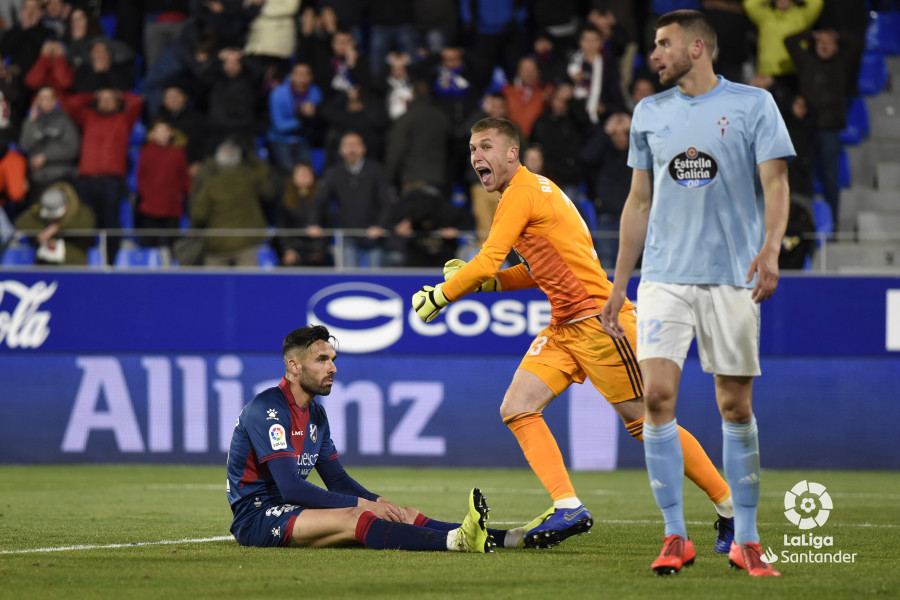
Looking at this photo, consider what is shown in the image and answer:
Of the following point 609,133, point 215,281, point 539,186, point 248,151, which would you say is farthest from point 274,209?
point 539,186

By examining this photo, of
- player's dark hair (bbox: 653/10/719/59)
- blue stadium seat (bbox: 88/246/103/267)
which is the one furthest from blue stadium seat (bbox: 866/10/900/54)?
player's dark hair (bbox: 653/10/719/59)

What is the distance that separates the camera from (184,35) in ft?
53.1

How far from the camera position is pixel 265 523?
21.1 ft

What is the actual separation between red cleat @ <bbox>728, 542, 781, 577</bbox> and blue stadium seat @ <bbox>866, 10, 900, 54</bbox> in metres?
13.3

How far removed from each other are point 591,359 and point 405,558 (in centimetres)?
154

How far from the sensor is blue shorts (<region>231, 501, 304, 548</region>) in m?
6.41

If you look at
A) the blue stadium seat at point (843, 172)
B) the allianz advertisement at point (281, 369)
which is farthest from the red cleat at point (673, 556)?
the blue stadium seat at point (843, 172)

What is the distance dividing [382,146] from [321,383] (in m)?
8.72

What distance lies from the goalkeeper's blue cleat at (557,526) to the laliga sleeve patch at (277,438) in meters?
1.39

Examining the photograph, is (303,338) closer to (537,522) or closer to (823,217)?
(537,522)

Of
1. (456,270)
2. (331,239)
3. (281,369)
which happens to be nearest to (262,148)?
(331,239)

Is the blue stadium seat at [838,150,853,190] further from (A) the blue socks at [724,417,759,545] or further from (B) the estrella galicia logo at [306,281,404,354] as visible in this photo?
(A) the blue socks at [724,417,759,545]

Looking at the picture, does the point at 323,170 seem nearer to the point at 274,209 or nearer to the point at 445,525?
the point at 274,209

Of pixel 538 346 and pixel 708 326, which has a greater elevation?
pixel 708 326
